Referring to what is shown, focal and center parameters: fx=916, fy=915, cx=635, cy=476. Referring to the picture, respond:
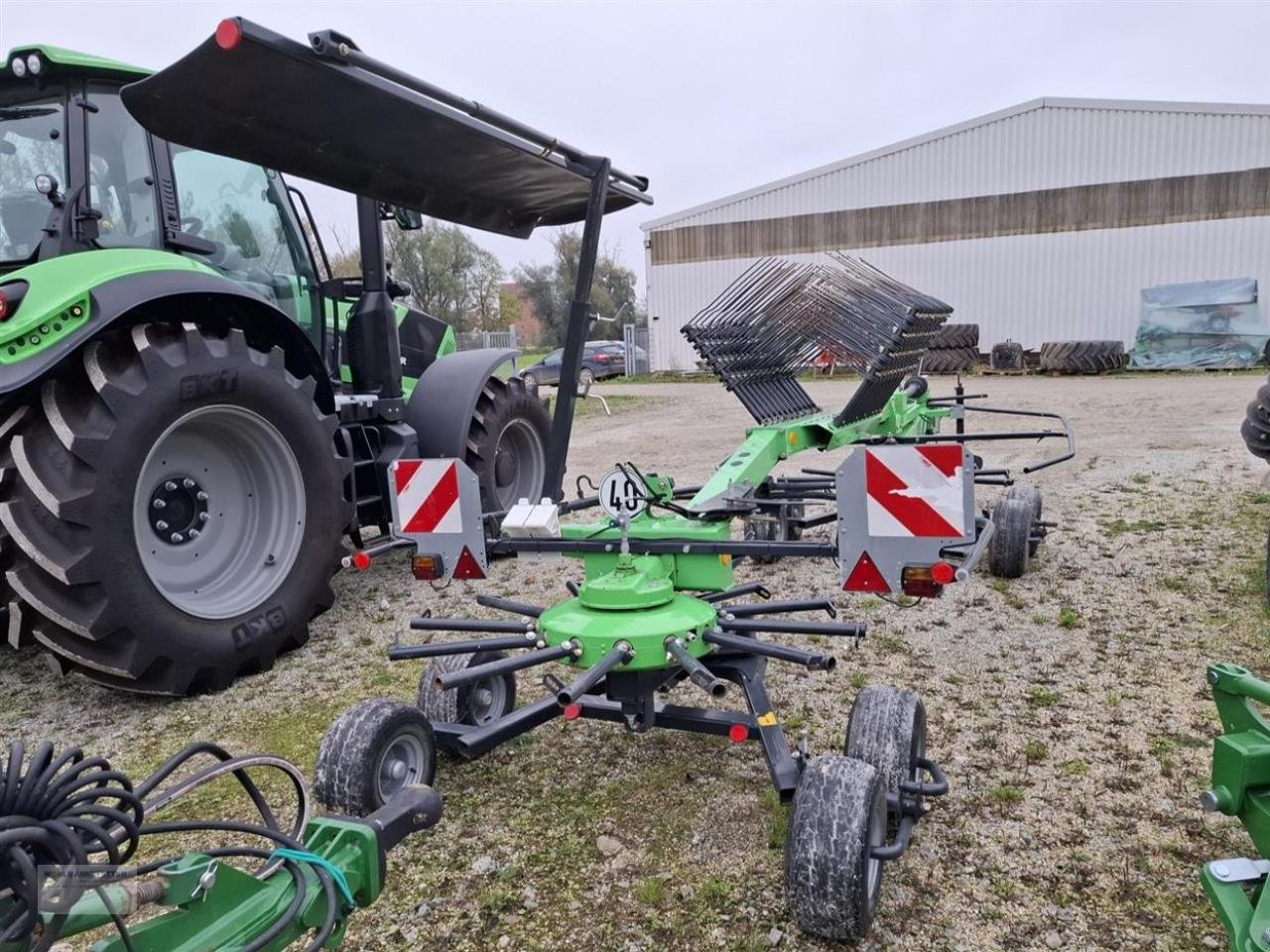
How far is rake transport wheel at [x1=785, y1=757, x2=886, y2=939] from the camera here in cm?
202

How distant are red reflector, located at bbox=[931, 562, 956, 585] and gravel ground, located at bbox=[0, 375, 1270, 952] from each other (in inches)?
29.8

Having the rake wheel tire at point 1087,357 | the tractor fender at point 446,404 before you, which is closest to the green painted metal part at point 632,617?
the tractor fender at point 446,404

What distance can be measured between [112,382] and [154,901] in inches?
93.6

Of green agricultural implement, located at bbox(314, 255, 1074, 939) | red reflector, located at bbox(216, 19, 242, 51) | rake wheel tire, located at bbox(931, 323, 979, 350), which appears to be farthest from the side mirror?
rake wheel tire, located at bbox(931, 323, 979, 350)

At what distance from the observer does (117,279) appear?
3.33 metres

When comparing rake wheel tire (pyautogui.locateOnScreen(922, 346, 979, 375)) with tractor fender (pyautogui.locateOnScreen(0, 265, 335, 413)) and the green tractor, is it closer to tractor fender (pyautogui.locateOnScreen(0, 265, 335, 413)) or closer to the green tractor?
the green tractor

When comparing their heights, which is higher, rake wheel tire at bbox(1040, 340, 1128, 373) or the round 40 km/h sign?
rake wheel tire at bbox(1040, 340, 1128, 373)

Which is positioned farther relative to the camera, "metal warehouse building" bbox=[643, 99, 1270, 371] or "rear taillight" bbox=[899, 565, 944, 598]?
"metal warehouse building" bbox=[643, 99, 1270, 371]

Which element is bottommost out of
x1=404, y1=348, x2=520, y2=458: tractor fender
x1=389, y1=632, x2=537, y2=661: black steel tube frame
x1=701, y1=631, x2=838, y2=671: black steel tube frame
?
x1=389, y1=632, x2=537, y2=661: black steel tube frame

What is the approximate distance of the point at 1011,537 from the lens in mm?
4941

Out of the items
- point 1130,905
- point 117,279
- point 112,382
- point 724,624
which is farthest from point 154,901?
point 117,279

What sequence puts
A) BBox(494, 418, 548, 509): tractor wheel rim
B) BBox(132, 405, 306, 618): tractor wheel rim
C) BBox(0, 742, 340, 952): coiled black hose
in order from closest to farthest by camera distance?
BBox(0, 742, 340, 952): coiled black hose, BBox(132, 405, 306, 618): tractor wheel rim, BBox(494, 418, 548, 509): tractor wheel rim

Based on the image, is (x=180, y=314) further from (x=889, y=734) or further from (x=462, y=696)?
(x=889, y=734)

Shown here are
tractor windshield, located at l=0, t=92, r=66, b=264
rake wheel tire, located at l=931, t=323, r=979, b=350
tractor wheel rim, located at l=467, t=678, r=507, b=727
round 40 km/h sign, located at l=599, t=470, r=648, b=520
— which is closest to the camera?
tractor wheel rim, located at l=467, t=678, r=507, b=727
